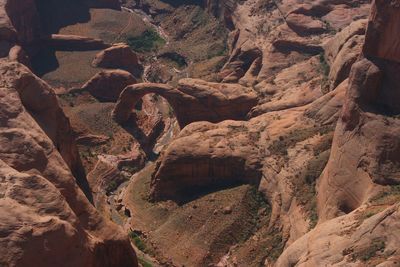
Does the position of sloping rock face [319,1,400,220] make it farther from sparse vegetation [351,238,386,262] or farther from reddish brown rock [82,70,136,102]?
reddish brown rock [82,70,136,102]

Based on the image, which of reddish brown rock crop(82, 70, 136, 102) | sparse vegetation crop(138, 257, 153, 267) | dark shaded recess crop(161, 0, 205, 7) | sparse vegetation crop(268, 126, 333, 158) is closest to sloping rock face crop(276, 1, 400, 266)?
sparse vegetation crop(268, 126, 333, 158)

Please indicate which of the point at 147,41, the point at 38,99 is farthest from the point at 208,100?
the point at 147,41

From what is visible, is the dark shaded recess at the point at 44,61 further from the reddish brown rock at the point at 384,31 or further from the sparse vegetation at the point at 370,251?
the sparse vegetation at the point at 370,251

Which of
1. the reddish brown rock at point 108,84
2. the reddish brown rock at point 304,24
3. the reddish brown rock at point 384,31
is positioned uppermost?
the reddish brown rock at point 384,31

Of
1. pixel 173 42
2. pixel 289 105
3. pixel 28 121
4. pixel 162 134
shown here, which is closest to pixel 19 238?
pixel 28 121

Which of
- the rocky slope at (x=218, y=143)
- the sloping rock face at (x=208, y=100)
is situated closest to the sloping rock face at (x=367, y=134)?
the rocky slope at (x=218, y=143)
